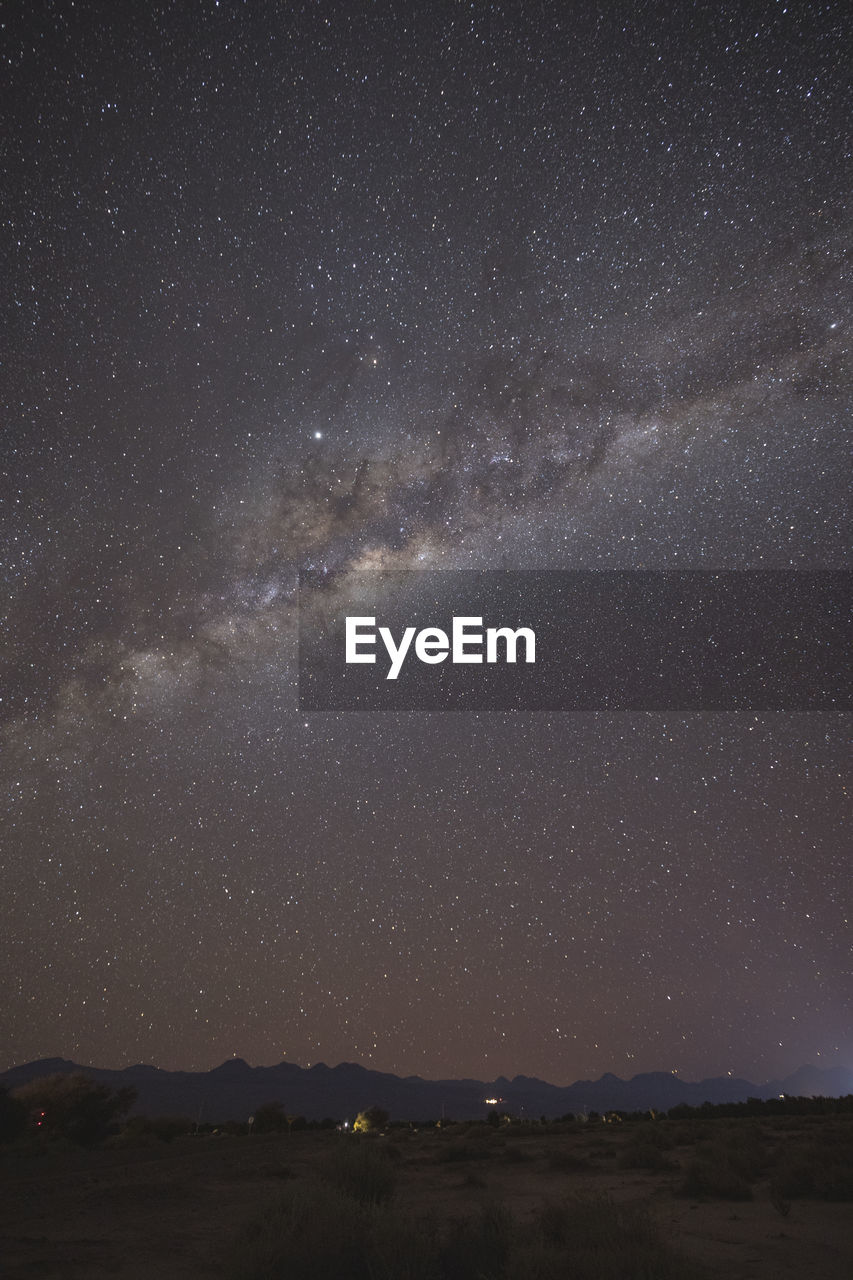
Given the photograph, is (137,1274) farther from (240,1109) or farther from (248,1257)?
(240,1109)

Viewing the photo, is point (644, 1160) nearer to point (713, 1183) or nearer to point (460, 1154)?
point (713, 1183)

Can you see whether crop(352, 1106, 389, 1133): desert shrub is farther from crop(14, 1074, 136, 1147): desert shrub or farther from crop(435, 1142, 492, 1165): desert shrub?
crop(435, 1142, 492, 1165): desert shrub

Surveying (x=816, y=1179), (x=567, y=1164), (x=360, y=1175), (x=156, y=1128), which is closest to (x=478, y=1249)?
(x=360, y=1175)

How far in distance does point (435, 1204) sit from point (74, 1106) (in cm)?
2969

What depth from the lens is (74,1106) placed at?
1340 inches

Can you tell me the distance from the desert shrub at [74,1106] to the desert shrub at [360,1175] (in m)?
26.9

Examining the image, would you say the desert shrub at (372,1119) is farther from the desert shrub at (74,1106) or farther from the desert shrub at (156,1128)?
the desert shrub at (74,1106)

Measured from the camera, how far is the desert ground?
779 cm

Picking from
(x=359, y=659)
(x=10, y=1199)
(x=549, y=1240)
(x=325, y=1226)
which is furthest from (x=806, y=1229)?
(x=359, y=659)

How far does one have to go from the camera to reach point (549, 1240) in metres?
7.96

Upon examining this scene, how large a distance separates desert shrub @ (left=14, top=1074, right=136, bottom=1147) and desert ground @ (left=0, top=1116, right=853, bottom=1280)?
13209 millimetres

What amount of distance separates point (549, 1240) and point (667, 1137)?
17.1 m

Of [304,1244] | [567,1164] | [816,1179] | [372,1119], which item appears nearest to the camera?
[304,1244]

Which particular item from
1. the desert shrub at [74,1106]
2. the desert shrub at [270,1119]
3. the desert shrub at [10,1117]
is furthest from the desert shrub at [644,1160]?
the desert shrub at [270,1119]
